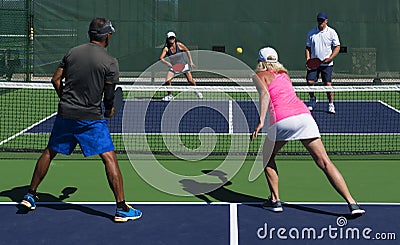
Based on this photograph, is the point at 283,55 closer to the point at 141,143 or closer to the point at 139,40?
the point at 139,40

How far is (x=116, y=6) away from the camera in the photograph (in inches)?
794

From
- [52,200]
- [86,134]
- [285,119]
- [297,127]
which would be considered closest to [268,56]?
[285,119]

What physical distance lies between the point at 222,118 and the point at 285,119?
681 cm

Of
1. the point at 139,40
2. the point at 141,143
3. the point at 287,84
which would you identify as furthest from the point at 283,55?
the point at 287,84

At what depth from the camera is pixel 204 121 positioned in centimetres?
1287

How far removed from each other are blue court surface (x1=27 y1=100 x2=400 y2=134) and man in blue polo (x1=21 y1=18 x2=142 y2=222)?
5.11 metres

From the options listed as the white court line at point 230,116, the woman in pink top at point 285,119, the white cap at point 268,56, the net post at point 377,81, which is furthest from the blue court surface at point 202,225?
the net post at point 377,81

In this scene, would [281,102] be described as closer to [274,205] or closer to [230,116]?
[274,205]

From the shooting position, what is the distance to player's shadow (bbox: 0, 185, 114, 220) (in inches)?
266

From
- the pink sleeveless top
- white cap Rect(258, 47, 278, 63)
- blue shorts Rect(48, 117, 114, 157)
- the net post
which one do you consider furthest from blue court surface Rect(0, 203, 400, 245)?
the net post

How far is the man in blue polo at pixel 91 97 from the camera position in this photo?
6371 millimetres

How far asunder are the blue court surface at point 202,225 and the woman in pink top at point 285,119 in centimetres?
26

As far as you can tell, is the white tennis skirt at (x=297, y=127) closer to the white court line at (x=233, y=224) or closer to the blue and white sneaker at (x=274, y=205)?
the blue and white sneaker at (x=274, y=205)

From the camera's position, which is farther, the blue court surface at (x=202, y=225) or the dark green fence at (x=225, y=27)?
the dark green fence at (x=225, y=27)
